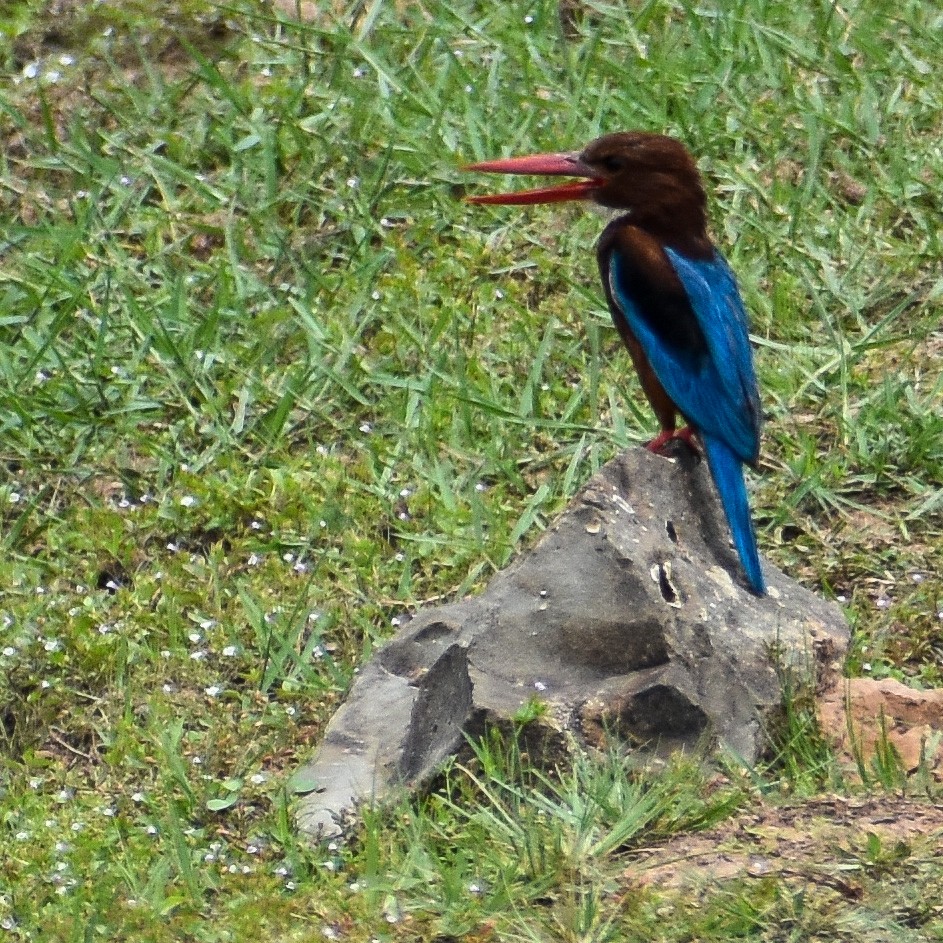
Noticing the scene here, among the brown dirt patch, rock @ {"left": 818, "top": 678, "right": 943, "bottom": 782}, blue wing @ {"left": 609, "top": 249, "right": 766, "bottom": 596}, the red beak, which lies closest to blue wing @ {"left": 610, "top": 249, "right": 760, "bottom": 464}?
blue wing @ {"left": 609, "top": 249, "right": 766, "bottom": 596}

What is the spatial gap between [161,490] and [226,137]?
140 cm

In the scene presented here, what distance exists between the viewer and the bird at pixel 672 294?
4117mm

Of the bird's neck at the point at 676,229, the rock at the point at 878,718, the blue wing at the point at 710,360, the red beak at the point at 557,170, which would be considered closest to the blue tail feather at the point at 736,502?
the blue wing at the point at 710,360

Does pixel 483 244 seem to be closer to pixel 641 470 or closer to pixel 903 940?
pixel 641 470

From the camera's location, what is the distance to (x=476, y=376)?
5.14 metres

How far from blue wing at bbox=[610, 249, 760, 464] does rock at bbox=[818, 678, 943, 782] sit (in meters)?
0.58

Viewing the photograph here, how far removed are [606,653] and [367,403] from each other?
5.37ft

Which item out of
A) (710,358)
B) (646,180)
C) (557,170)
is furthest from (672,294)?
(557,170)

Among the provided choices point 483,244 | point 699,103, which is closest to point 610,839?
point 483,244

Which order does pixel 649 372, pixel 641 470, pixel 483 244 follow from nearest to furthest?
pixel 641 470 → pixel 649 372 → pixel 483 244

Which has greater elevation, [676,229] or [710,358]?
[676,229]

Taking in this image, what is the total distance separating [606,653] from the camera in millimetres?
3662

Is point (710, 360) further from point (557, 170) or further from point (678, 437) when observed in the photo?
point (557, 170)

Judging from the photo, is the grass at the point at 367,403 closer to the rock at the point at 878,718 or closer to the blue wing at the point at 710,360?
the rock at the point at 878,718
